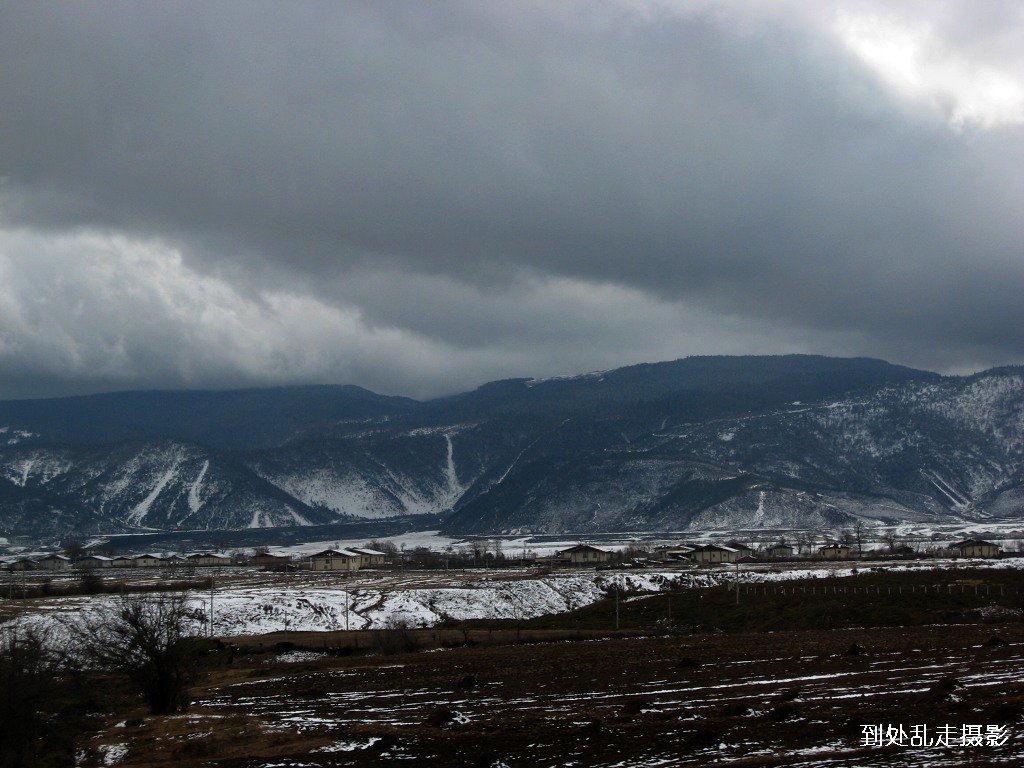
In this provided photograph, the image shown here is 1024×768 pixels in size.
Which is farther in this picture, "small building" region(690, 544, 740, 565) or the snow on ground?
"small building" region(690, 544, 740, 565)

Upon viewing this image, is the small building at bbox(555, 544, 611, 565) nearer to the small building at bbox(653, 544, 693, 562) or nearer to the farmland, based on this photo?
the small building at bbox(653, 544, 693, 562)

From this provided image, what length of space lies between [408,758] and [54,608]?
7649 cm

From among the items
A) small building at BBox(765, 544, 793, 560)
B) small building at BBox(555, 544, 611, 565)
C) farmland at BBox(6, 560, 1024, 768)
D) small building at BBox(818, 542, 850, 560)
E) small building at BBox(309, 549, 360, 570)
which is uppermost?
farmland at BBox(6, 560, 1024, 768)

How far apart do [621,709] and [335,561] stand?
153m

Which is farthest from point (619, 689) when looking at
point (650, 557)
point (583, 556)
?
point (650, 557)

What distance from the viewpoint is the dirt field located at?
29984 mm

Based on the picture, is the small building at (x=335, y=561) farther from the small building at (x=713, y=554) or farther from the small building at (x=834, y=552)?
the small building at (x=834, y=552)

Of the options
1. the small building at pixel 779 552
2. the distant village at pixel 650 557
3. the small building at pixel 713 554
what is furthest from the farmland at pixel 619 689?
the small building at pixel 779 552

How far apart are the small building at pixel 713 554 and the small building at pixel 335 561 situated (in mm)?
57353

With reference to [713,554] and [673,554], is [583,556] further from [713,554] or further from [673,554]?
[713,554]

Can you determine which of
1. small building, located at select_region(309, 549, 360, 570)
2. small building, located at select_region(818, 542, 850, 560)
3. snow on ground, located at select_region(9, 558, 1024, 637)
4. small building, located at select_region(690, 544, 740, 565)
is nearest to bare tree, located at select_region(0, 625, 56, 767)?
snow on ground, located at select_region(9, 558, 1024, 637)

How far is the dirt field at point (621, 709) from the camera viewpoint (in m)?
30.0

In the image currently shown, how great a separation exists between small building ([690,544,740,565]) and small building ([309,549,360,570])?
188 feet

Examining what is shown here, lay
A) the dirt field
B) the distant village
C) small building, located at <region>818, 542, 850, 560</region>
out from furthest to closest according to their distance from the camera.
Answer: small building, located at <region>818, 542, 850, 560</region>, the distant village, the dirt field
